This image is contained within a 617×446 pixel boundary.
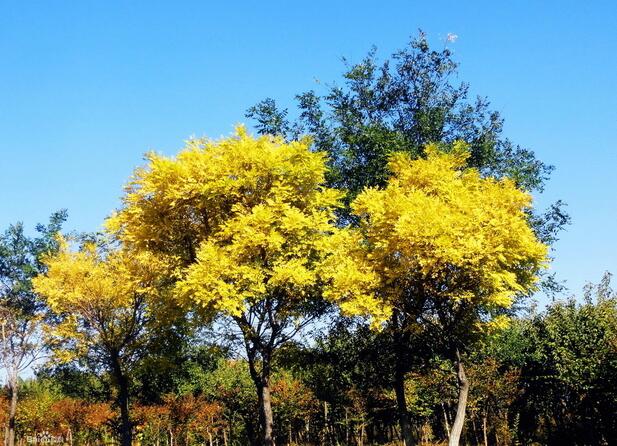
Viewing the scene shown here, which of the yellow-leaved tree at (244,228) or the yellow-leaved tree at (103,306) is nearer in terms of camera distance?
the yellow-leaved tree at (244,228)

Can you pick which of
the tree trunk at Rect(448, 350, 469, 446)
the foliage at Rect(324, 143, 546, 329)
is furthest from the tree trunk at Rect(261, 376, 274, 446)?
the tree trunk at Rect(448, 350, 469, 446)

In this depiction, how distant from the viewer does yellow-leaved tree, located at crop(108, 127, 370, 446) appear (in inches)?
647

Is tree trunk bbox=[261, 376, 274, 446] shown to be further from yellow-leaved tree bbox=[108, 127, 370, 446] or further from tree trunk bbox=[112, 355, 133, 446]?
tree trunk bbox=[112, 355, 133, 446]

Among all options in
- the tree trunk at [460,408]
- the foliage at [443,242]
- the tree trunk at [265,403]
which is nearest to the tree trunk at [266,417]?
the tree trunk at [265,403]

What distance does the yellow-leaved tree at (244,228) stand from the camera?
16.4 m

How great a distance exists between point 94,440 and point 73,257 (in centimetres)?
2820

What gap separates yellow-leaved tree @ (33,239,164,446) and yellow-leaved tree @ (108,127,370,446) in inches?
174

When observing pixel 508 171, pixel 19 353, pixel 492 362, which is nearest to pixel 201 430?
pixel 19 353

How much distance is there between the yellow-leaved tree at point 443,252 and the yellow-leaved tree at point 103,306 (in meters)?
10.2

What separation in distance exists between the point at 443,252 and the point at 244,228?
19.0 ft

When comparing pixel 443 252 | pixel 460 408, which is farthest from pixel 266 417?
pixel 443 252

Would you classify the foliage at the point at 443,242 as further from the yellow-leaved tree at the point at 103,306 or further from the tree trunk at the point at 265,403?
the yellow-leaved tree at the point at 103,306

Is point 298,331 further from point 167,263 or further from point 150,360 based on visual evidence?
point 150,360

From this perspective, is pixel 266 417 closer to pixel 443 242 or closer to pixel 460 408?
pixel 460 408
